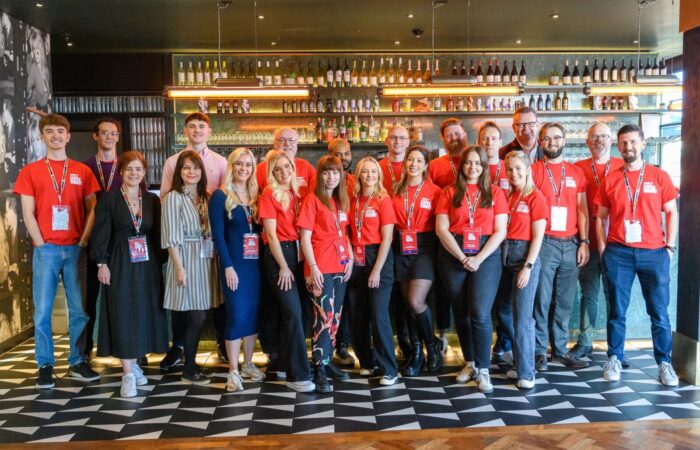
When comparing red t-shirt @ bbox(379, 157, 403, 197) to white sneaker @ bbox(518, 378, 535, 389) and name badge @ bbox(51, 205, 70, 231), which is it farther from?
name badge @ bbox(51, 205, 70, 231)

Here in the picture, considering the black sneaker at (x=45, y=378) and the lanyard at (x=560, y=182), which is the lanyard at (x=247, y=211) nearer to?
the black sneaker at (x=45, y=378)

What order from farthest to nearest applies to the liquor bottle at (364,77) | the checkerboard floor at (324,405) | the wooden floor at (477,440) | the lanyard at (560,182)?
the liquor bottle at (364,77) → the lanyard at (560,182) → the checkerboard floor at (324,405) → the wooden floor at (477,440)

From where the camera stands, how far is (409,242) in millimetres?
4656

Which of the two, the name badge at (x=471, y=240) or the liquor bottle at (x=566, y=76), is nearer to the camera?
the name badge at (x=471, y=240)

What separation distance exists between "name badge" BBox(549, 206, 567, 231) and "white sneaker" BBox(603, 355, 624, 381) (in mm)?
993

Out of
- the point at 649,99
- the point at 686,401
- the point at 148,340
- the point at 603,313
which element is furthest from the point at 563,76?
the point at 148,340

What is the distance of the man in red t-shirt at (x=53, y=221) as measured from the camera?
474cm

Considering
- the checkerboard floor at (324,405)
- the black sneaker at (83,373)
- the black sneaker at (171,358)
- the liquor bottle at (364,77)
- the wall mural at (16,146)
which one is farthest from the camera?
the liquor bottle at (364,77)

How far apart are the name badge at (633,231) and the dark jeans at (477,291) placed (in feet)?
3.06

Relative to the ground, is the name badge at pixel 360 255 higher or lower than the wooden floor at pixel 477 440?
higher

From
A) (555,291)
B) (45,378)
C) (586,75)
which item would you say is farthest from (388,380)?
(586,75)

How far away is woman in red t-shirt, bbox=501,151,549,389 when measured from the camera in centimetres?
452

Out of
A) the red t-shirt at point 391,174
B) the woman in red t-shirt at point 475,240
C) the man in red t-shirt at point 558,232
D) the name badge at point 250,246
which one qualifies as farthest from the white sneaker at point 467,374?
the name badge at point 250,246

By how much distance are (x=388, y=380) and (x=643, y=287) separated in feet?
6.28
